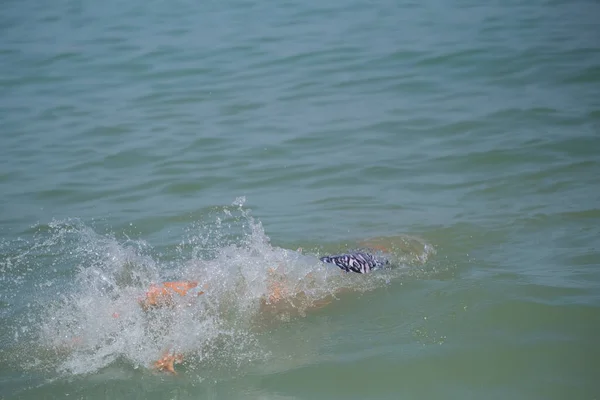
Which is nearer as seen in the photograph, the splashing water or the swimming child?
the swimming child

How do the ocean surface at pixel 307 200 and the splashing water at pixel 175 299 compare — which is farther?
the splashing water at pixel 175 299

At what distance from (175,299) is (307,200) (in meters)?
2.43

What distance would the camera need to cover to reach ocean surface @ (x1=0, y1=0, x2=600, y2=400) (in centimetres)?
447

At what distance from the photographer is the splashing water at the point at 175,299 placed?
15.2ft

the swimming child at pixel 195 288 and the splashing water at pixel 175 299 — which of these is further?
the splashing water at pixel 175 299

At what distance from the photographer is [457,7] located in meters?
12.7

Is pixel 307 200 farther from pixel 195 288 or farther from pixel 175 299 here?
pixel 175 299

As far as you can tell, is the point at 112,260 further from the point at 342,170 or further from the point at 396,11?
the point at 396,11

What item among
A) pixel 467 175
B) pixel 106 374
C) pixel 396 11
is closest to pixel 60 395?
pixel 106 374

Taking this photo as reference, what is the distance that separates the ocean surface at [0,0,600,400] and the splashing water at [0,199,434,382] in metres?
0.02

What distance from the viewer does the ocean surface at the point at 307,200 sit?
176 inches

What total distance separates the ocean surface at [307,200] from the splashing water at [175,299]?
2 cm

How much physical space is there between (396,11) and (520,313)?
8.96 meters

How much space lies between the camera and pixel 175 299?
4.98 meters
